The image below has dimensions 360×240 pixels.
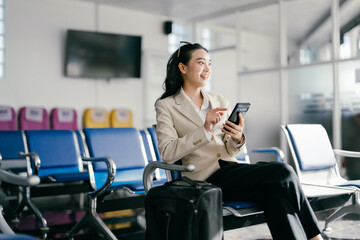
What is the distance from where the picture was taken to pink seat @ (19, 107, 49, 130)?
6366 mm

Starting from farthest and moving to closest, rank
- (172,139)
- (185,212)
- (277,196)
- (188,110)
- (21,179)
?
(188,110) → (172,139) → (277,196) → (185,212) → (21,179)

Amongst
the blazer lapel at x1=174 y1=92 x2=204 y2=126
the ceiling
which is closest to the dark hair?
the blazer lapel at x1=174 y1=92 x2=204 y2=126

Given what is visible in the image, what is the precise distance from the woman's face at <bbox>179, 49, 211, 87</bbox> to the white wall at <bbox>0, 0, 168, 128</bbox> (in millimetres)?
4899

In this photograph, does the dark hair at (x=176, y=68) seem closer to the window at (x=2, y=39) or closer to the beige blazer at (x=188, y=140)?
the beige blazer at (x=188, y=140)

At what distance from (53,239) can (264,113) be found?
4.82 meters

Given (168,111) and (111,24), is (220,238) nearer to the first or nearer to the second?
(168,111)

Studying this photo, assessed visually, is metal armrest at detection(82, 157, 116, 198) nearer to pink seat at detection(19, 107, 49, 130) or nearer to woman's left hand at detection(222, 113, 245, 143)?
woman's left hand at detection(222, 113, 245, 143)

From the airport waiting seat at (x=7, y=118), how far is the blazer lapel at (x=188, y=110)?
461 centimetres

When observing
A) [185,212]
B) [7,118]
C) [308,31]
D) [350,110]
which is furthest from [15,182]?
[308,31]

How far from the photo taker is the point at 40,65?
22.4 ft

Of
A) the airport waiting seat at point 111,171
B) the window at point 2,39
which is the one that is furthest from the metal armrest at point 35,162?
the window at point 2,39

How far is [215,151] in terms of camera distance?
224 centimetres

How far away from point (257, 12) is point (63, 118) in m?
3.82

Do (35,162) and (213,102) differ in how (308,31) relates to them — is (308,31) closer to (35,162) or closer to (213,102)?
(213,102)
